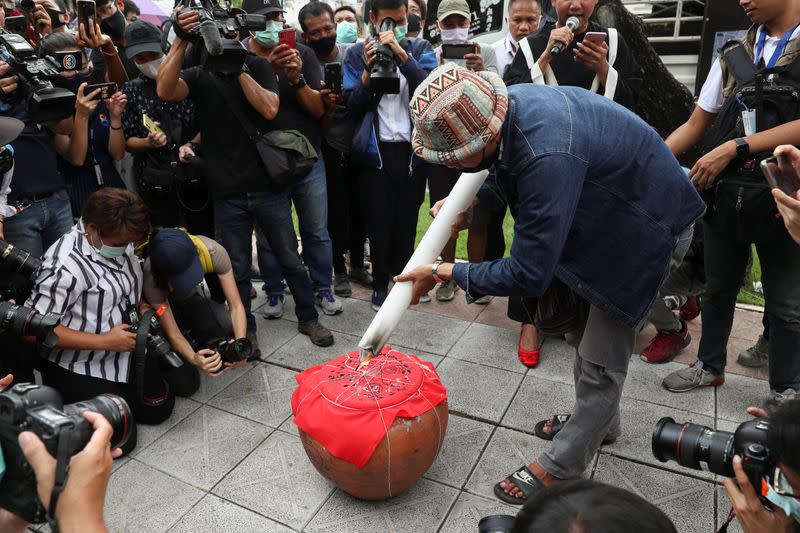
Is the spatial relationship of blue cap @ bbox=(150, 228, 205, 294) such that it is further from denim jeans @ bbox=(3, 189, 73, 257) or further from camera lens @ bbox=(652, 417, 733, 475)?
camera lens @ bbox=(652, 417, 733, 475)

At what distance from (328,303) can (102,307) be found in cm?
175

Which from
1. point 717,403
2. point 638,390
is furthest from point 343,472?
point 717,403

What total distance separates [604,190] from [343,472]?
1.51m

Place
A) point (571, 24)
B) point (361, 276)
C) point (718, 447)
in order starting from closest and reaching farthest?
1. point (718, 447)
2. point (571, 24)
3. point (361, 276)

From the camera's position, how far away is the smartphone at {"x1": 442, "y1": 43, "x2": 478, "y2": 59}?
3.85m

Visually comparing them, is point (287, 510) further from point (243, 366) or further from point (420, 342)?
point (420, 342)

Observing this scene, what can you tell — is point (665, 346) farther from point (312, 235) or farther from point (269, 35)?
point (269, 35)

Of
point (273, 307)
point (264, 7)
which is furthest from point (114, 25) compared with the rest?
point (273, 307)

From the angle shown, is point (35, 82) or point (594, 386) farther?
point (35, 82)

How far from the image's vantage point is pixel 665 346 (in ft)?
12.1

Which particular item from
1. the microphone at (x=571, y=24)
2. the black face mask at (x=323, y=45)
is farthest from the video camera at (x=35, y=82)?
the microphone at (x=571, y=24)

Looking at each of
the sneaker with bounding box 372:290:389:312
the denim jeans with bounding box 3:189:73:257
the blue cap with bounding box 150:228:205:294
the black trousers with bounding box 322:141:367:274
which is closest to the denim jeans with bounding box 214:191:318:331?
the blue cap with bounding box 150:228:205:294

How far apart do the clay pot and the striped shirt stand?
127 cm

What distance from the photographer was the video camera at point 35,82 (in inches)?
124
